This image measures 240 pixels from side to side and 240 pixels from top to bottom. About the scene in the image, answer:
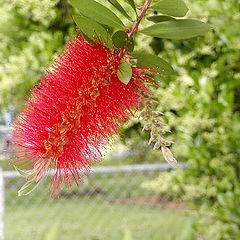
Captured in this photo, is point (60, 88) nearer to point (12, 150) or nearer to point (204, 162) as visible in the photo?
point (12, 150)

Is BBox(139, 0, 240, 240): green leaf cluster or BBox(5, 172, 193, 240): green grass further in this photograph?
BBox(5, 172, 193, 240): green grass

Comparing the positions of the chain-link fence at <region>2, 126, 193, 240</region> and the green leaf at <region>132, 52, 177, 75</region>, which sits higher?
the green leaf at <region>132, 52, 177, 75</region>

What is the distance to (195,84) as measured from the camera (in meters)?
1.36

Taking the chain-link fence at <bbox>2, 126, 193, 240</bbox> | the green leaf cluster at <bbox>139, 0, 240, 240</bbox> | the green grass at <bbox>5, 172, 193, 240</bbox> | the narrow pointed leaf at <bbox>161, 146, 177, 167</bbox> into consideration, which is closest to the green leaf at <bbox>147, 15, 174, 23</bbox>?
the narrow pointed leaf at <bbox>161, 146, 177, 167</bbox>

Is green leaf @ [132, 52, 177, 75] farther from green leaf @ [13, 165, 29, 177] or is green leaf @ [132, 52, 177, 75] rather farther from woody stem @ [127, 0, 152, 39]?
green leaf @ [13, 165, 29, 177]

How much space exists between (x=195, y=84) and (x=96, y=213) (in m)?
4.40

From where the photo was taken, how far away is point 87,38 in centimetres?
52

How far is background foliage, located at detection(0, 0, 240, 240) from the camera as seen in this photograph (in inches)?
50.9

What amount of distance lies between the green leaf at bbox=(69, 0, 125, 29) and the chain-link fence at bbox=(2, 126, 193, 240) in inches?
145

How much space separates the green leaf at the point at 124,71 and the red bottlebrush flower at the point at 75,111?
12 millimetres

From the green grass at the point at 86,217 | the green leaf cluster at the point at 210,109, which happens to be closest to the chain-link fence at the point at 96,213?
the green grass at the point at 86,217

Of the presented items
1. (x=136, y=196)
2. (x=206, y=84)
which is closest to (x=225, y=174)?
(x=206, y=84)

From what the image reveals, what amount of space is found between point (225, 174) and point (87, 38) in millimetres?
1089

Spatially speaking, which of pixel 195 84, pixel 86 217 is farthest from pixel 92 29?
pixel 86 217
